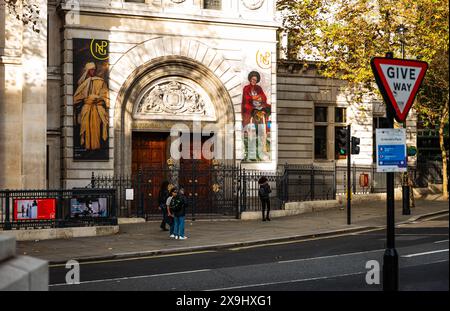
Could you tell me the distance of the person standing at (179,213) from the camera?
1942 centimetres

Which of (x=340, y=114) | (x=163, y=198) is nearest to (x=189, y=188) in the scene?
(x=163, y=198)

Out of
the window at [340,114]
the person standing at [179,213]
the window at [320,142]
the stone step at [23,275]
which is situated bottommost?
the person standing at [179,213]

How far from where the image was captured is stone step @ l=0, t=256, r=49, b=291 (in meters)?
5.11

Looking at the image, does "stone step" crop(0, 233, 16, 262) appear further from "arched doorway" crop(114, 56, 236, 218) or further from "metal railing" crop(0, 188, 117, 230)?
"arched doorway" crop(114, 56, 236, 218)

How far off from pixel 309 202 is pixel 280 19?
10.4 m

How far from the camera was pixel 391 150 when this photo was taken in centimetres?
916

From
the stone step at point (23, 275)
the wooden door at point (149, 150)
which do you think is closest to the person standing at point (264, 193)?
the wooden door at point (149, 150)

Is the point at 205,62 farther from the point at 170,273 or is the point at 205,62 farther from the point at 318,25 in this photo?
the point at 170,273

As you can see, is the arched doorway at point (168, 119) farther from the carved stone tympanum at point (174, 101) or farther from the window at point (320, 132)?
the window at point (320, 132)

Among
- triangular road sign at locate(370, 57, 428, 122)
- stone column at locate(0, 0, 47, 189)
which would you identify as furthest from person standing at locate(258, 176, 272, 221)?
triangular road sign at locate(370, 57, 428, 122)

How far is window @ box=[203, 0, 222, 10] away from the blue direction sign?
822 inches

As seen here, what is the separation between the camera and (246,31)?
1153 inches

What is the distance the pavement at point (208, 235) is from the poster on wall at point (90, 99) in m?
4.17
